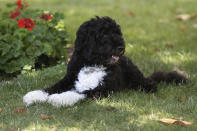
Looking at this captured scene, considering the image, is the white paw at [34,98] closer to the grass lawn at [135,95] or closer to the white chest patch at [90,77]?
the grass lawn at [135,95]

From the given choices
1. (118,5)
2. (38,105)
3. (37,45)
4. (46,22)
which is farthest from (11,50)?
(118,5)

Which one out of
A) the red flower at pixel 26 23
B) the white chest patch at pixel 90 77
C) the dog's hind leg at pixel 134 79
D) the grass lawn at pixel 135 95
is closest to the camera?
the grass lawn at pixel 135 95

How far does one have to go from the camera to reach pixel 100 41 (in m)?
5.12

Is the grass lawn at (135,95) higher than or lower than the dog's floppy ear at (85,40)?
lower

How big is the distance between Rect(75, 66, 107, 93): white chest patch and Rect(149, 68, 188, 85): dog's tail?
57.4 inches

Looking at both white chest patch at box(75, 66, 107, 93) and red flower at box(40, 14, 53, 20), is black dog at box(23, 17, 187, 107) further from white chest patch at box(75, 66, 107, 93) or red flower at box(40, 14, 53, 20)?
red flower at box(40, 14, 53, 20)

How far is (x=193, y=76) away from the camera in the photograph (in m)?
6.76

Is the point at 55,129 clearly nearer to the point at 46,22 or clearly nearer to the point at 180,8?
the point at 46,22

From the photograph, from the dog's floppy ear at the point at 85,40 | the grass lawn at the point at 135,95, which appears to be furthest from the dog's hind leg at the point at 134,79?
A: the dog's floppy ear at the point at 85,40

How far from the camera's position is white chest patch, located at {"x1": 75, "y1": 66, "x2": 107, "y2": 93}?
539cm

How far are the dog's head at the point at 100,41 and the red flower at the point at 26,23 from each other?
1.82 meters

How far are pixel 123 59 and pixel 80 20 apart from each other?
4.52 metres

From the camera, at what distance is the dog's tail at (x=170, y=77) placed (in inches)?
A: 253

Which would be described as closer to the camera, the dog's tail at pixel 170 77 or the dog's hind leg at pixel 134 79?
the dog's hind leg at pixel 134 79
